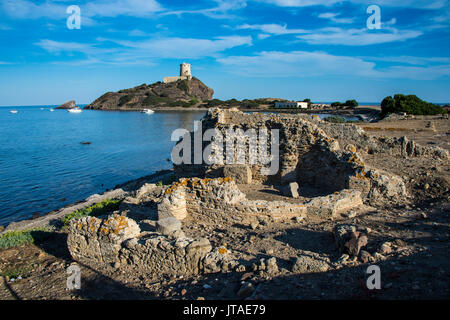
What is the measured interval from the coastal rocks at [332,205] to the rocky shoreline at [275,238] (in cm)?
3

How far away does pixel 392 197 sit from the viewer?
9414 millimetres

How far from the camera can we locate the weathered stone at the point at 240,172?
12.3 metres

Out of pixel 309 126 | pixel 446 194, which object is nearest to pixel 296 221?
pixel 309 126

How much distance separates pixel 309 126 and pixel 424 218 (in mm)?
5194

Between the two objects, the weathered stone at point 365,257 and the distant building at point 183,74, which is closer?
the weathered stone at point 365,257

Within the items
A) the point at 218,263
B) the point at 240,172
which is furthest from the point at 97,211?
the point at 218,263

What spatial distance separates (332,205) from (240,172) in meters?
4.65

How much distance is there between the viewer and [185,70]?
Result: 147 meters

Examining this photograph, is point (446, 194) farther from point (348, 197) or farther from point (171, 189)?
point (171, 189)

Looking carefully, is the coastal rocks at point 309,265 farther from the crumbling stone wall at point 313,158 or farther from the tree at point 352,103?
the tree at point 352,103

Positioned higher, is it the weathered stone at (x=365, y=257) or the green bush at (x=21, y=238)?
the weathered stone at (x=365, y=257)

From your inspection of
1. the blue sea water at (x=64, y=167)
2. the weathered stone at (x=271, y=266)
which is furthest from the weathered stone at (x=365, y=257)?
the blue sea water at (x=64, y=167)

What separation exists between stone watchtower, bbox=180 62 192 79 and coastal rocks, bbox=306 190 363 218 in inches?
5739

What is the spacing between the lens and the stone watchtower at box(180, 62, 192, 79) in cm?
14525
